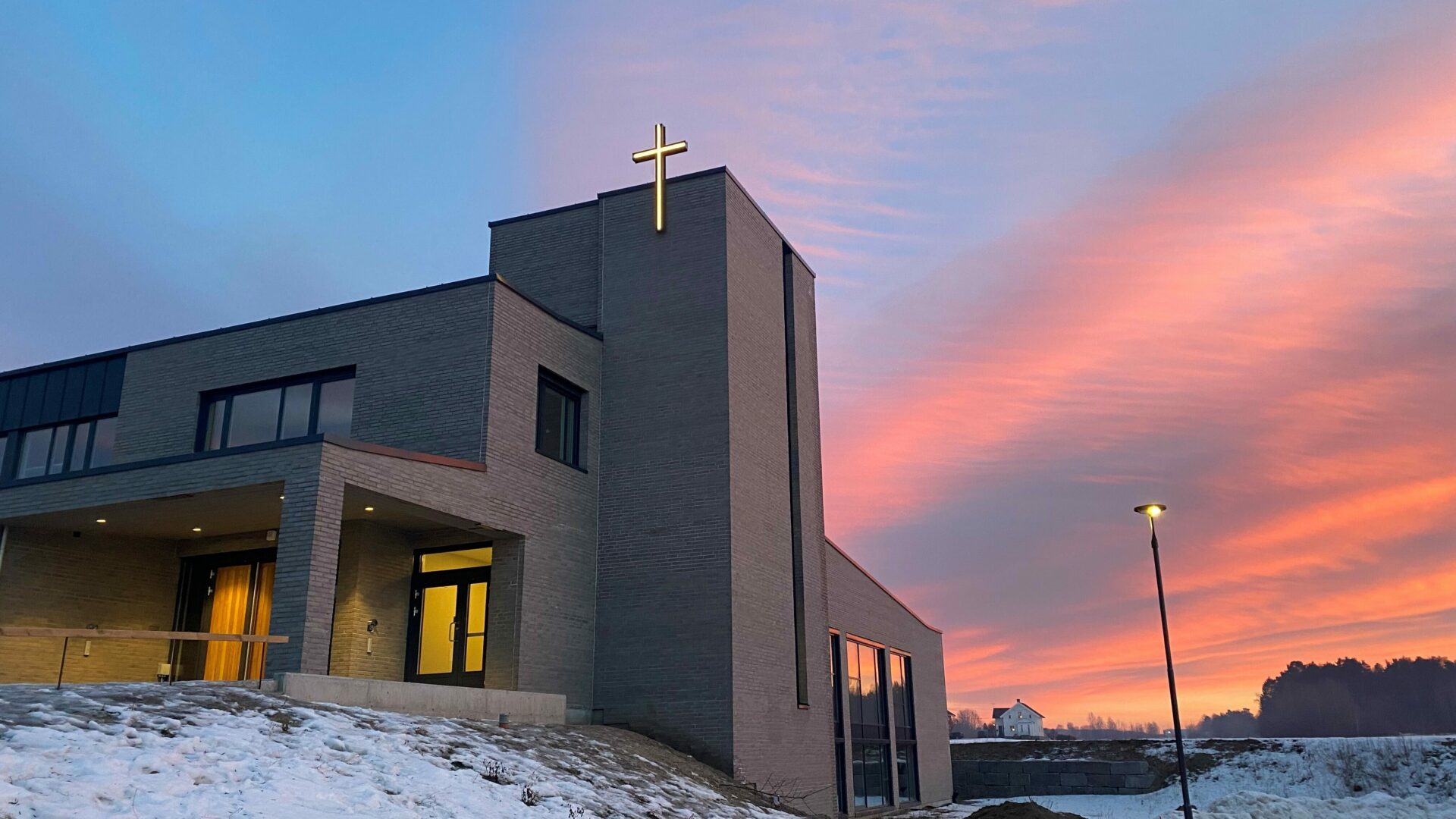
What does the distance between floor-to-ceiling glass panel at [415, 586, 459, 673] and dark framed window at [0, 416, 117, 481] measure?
823 centimetres

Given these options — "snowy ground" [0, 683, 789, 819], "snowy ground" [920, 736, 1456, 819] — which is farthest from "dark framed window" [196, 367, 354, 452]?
"snowy ground" [920, 736, 1456, 819]

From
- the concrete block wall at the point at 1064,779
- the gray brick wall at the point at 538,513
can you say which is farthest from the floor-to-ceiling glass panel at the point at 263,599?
the concrete block wall at the point at 1064,779

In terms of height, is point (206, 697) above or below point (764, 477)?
below

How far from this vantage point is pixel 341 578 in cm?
1873

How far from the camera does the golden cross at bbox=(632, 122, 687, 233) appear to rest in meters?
23.4

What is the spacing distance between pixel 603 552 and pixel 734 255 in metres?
7.22

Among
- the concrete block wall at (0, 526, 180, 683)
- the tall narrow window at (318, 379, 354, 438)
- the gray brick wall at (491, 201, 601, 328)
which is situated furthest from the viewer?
the gray brick wall at (491, 201, 601, 328)

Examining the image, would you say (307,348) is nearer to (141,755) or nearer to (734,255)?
(734,255)

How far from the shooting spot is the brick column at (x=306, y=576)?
14359 millimetres

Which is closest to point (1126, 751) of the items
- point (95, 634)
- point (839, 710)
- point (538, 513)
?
point (839, 710)

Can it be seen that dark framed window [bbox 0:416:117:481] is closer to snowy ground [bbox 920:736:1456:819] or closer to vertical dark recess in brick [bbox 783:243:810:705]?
vertical dark recess in brick [bbox 783:243:810:705]

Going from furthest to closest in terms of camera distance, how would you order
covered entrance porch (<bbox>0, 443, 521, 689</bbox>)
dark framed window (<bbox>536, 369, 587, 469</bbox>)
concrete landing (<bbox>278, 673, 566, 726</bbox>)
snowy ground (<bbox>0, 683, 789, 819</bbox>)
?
dark framed window (<bbox>536, 369, 587, 469</bbox>) < covered entrance porch (<bbox>0, 443, 521, 689</bbox>) < concrete landing (<bbox>278, 673, 566, 726</bbox>) < snowy ground (<bbox>0, 683, 789, 819</bbox>)

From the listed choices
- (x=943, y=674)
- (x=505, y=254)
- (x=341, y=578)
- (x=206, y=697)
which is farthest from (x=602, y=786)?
(x=943, y=674)

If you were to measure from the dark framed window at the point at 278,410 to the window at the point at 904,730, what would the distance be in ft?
63.7
